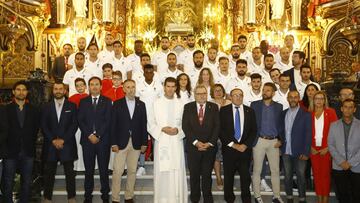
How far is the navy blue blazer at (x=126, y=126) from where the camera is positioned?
8.73 metres

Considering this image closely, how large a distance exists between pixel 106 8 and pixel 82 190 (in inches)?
475

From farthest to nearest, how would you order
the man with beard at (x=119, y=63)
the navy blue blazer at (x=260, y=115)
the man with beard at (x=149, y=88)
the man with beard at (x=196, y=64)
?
the man with beard at (x=119, y=63) < the man with beard at (x=196, y=64) < the man with beard at (x=149, y=88) < the navy blue blazer at (x=260, y=115)

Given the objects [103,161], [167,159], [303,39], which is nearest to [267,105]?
[167,159]

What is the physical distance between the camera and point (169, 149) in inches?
344

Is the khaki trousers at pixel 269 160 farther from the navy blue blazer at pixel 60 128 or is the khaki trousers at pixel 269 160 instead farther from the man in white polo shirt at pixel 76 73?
the man in white polo shirt at pixel 76 73

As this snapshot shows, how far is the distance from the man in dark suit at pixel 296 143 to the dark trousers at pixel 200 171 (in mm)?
1287

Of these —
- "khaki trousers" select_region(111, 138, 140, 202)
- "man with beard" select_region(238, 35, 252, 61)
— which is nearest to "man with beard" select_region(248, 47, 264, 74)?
"man with beard" select_region(238, 35, 252, 61)

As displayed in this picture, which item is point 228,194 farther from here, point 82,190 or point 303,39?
point 303,39

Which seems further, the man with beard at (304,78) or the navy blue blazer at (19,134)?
the man with beard at (304,78)

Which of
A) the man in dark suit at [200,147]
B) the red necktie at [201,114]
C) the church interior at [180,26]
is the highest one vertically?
the church interior at [180,26]

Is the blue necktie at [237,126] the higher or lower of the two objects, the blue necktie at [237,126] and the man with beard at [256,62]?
the lower

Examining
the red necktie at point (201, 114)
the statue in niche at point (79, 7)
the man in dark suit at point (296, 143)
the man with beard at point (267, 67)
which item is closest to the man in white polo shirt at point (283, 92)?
the man in dark suit at point (296, 143)

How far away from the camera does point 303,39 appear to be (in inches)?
746

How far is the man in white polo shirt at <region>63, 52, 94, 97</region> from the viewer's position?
1058cm
